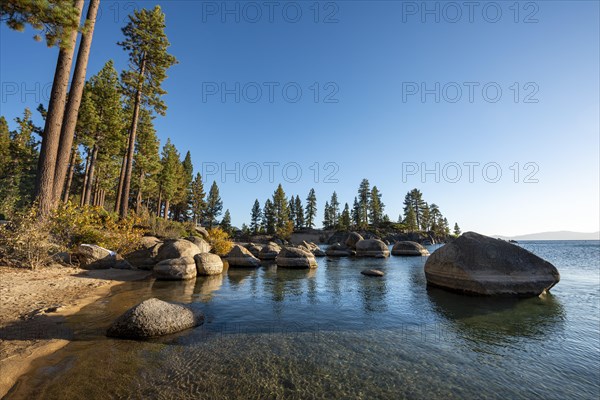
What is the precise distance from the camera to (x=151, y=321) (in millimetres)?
5797

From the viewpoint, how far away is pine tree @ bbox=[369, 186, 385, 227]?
8262cm

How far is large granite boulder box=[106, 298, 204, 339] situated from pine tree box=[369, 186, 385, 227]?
80460 mm

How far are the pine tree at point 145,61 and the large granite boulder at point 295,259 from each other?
43.4 feet

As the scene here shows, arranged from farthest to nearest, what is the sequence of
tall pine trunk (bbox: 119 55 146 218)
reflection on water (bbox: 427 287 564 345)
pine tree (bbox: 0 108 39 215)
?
1. pine tree (bbox: 0 108 39 215)
2. tall pine trunk (bbox: 119 55 146 218)
3. reflection on water (bbox: 427 287 564 345)

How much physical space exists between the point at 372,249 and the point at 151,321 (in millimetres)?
27283

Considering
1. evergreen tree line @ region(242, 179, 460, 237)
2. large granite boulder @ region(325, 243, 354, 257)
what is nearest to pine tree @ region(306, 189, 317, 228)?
evergreen tree line @ region(242, 179, 460, 237)

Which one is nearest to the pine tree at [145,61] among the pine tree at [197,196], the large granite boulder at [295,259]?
the large granite boulder at [295,259]

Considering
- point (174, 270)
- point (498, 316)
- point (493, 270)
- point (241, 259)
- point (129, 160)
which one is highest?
point (129, 160)

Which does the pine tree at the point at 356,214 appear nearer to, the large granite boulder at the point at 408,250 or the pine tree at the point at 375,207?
the pine tree at the point at 375,207

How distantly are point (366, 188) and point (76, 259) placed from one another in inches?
3167

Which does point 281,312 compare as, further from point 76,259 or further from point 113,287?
point 76,259

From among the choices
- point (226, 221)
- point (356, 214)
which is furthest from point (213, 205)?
point (356, 214)

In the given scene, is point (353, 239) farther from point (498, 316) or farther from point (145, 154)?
point (498, 316)

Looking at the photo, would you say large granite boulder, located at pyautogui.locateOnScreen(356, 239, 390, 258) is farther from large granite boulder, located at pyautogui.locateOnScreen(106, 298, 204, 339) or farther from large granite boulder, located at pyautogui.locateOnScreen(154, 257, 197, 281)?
large granite boulder, located at pyautogui.locateOnScreen(106, 298, 204, 339)
